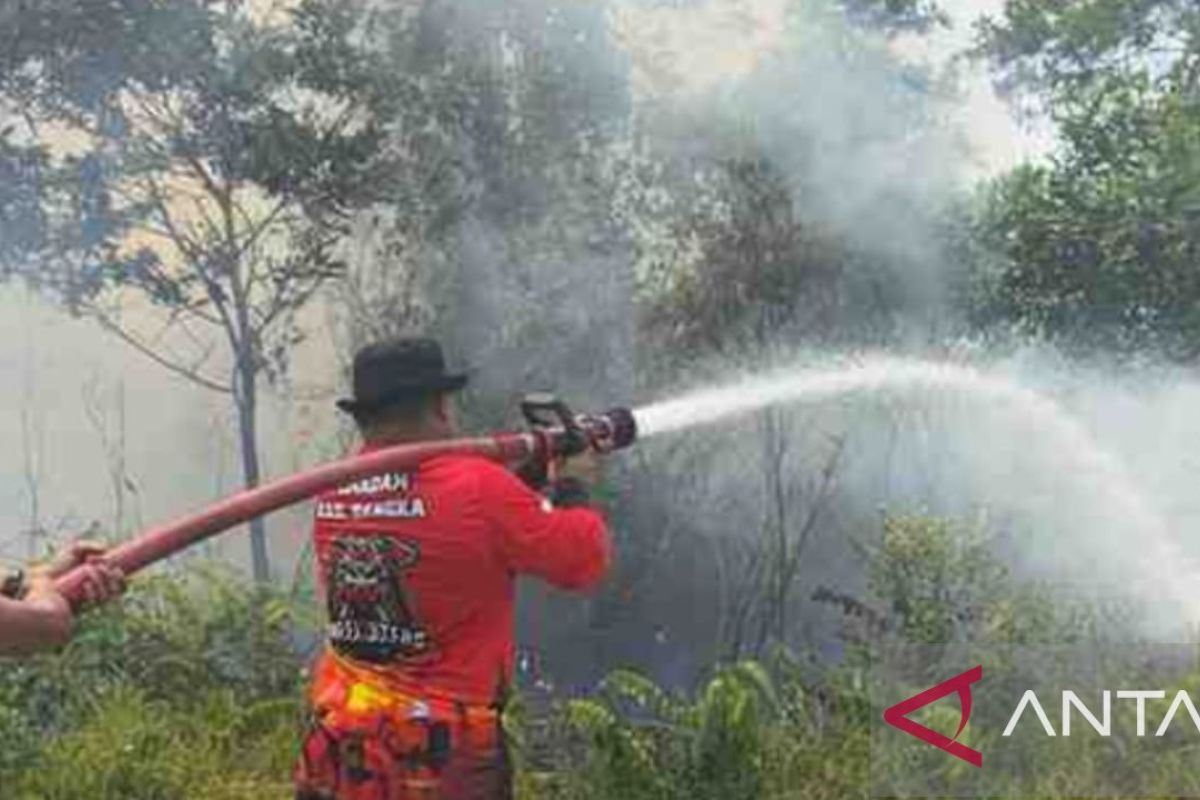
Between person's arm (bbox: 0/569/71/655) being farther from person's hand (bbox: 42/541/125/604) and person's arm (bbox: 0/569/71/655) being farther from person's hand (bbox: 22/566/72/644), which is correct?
person's hand (bbox: 42/541/125/604)

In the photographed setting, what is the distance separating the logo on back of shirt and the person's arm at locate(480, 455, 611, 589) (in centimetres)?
20

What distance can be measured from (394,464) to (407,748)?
607mm

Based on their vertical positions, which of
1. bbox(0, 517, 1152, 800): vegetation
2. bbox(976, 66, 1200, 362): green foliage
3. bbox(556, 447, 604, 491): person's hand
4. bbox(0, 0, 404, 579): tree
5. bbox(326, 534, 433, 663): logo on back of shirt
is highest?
bbox(0, 0, 404, 579): tree

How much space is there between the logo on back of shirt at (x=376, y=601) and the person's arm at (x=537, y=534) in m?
0.20

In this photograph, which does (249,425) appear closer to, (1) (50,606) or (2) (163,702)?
(2) (163,702)

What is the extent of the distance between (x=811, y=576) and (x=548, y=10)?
9.47 feet

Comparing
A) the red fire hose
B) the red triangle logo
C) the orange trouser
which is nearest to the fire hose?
the red fire hose

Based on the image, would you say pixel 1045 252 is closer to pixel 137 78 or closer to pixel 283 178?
pixel 283 178

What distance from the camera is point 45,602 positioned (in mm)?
3139

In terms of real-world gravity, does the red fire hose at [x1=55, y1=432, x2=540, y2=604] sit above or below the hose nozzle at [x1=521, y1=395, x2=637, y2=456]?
below

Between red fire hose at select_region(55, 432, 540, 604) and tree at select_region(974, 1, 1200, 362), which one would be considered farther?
tree at select_region(974, 1, 1200, 362)

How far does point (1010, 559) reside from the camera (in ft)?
21.5

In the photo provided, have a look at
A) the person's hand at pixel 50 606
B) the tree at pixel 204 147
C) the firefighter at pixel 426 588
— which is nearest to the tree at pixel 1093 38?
the tree at pixel 204 147

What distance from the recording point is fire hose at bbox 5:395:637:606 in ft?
11.9
